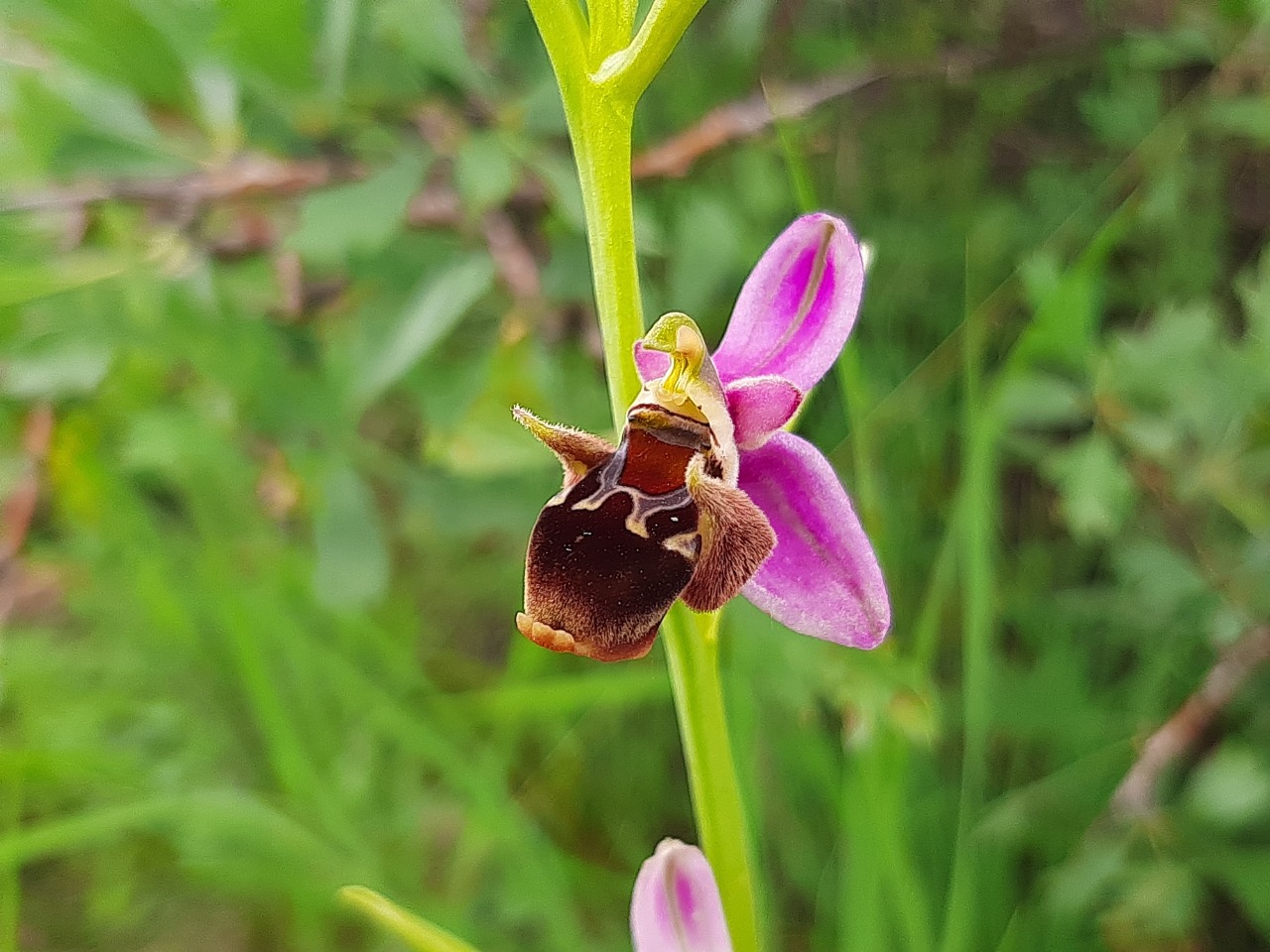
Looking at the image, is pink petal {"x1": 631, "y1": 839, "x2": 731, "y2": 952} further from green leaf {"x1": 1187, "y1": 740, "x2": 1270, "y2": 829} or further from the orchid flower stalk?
green leaf {"x1": 1187, "y1": 740, "x2": 1270, "y2": 829}

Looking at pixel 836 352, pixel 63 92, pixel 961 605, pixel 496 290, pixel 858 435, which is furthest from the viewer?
pixel 961 605

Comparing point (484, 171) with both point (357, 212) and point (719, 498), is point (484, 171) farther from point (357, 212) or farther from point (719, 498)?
point (719, 498)

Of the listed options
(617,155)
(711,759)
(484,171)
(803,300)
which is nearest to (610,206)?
(617,155)

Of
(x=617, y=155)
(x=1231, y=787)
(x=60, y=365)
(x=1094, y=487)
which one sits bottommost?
(x=1231, y=787)

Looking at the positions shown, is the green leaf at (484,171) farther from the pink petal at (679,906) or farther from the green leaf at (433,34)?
the pink petal at (679,906)

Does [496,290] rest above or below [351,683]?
above

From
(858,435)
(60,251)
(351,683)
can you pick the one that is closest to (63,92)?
(60,251)

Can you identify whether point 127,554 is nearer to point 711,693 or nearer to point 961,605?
point 711,693

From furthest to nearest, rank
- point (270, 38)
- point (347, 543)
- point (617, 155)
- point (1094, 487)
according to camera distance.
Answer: point (347, 543)
point (1094, 487)
point (270, 38)
point (617, 155)
